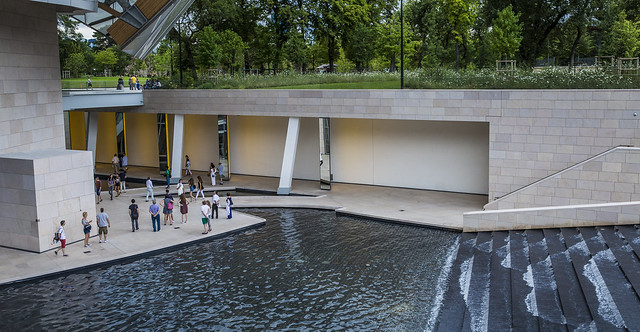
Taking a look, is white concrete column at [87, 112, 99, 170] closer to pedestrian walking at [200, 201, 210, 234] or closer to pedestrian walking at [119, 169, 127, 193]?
pedestrian walking at [119, 169, 127, 193]

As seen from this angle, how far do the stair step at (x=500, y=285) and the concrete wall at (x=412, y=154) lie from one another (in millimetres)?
7775

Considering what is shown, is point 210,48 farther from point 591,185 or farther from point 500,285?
point 500,285

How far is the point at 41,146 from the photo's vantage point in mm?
23906

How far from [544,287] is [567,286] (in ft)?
1.87

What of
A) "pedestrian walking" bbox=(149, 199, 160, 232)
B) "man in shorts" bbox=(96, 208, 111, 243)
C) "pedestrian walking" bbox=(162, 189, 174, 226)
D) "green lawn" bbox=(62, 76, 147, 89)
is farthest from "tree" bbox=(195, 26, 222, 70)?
"man in shorts" bbox=(96, 208, 111, 243)

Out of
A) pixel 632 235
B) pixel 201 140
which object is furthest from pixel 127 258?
pixel 201 140

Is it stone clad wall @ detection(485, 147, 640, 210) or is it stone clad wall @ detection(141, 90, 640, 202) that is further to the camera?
stone clad wall @ detection(141, 90, 640, 202)

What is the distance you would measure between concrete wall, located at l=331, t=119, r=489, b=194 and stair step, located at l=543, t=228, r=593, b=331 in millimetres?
9293

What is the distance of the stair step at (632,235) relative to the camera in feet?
55.4

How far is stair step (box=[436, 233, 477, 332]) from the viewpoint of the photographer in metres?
14.2

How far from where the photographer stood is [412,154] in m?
30.4

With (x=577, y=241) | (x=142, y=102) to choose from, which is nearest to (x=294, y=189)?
(x=142, y=102)

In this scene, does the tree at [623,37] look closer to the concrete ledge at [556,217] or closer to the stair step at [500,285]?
the concrete ledge at [556,217]

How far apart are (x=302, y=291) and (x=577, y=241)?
8.92 metres
